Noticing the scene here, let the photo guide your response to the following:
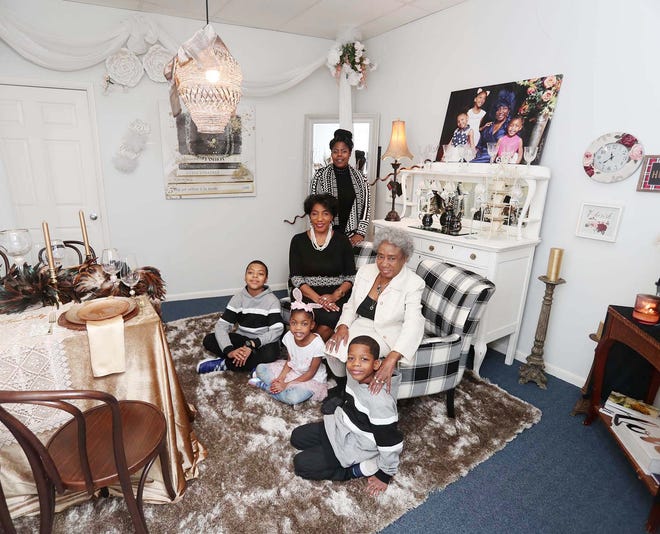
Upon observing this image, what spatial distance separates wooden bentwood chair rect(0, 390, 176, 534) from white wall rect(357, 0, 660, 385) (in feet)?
9.16

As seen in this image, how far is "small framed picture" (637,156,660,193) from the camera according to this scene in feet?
7.71

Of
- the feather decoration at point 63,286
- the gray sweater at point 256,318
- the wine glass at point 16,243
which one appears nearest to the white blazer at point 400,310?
the gray sweater at point 256,318

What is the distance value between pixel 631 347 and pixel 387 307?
4.17 ft

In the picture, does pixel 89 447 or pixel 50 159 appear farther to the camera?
pixel 50 159

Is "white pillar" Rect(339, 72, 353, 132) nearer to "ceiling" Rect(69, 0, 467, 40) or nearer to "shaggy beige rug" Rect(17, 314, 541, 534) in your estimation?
"ceiling" Rect(69, 0, 467, 40)

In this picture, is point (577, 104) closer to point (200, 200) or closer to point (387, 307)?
point (387, 307)

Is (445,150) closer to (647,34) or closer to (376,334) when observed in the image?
(647,34)

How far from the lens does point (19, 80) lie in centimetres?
337

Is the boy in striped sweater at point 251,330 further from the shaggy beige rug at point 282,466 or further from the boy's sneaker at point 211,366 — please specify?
the shaggy beige rug at point 282,466

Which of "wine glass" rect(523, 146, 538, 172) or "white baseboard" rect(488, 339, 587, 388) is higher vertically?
"wine glass" rect(523, 146, 538, 172)

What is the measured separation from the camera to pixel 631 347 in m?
2.03

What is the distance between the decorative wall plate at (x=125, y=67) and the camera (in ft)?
11.8

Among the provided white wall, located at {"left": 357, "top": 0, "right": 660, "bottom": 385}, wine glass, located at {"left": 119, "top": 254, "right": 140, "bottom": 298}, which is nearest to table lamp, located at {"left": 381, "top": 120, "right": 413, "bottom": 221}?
white wall, located at {"left": 357, "top": 0, "right": 660, "bottom": 385}

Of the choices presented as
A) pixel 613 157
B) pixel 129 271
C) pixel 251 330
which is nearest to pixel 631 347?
pixel 613 157
